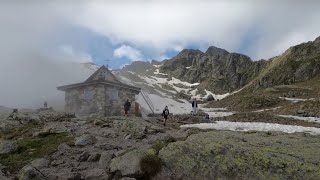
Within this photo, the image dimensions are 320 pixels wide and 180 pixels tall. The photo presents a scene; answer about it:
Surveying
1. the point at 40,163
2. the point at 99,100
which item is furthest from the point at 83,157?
the point at 99,100

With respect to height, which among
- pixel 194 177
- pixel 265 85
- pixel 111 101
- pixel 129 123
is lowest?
pixel 194 177

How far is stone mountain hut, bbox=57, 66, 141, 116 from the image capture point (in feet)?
156

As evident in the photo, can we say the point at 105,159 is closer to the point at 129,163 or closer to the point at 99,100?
the point at 129,163

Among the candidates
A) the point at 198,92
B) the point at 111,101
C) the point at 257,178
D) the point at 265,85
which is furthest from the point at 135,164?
the point at 198,92

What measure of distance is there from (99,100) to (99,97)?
391 millimetres

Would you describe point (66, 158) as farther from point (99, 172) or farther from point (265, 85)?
point (265, 85)

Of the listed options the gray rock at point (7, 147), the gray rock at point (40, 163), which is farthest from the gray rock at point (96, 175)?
the gray rock at point (7, 147)

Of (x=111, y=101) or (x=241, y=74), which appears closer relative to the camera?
(x=111, y=101)

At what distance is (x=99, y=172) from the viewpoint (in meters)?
14.0

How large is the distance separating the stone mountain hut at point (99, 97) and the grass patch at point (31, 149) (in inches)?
941

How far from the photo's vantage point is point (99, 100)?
156 ft

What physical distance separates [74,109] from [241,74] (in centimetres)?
13746

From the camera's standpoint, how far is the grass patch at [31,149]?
1706 cm

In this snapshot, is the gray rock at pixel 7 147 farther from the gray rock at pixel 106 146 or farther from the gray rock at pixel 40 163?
the gray rock at pixel 106 146
